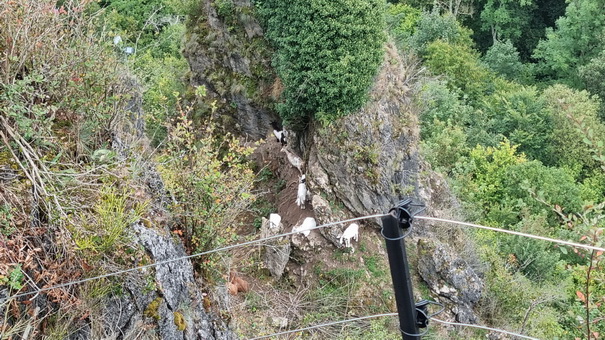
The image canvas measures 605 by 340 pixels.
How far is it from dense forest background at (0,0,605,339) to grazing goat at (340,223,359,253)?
2071 mm

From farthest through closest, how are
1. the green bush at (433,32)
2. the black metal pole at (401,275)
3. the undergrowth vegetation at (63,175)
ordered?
the green bush at (433,32) < the undergrowth vegetation at (63,175) < the black metal pole at (401,275)

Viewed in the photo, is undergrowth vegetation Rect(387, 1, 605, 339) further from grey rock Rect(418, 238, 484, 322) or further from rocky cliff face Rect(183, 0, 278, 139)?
rocky cliff face Rect(183, 0, 278, 139)

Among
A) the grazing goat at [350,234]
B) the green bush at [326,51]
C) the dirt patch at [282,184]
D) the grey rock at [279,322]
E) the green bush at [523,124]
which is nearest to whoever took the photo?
the grey rock at [279,322]

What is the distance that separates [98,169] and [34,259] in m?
0.92

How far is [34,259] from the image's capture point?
4406mm

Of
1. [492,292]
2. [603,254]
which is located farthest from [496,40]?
[603,254]

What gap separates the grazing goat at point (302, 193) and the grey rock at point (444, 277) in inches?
104

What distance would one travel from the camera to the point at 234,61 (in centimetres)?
1381

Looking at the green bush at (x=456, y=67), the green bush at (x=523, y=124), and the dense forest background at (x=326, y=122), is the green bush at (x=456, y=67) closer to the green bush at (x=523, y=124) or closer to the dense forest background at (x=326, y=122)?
the dense forest background at (x=326, y=122)

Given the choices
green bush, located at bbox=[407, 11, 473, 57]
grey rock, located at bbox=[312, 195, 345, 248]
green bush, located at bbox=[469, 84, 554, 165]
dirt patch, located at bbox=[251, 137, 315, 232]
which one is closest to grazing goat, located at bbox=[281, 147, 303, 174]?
dirt patch, located at bbox=[251, 137, 315, 232]

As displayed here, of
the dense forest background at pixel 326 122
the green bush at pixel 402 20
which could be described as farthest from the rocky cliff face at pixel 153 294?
the green bush at pixel 402 20

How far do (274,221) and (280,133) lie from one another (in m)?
2.30

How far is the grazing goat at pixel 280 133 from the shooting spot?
529 inches

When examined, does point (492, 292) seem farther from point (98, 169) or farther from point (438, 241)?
point (98, 169)
